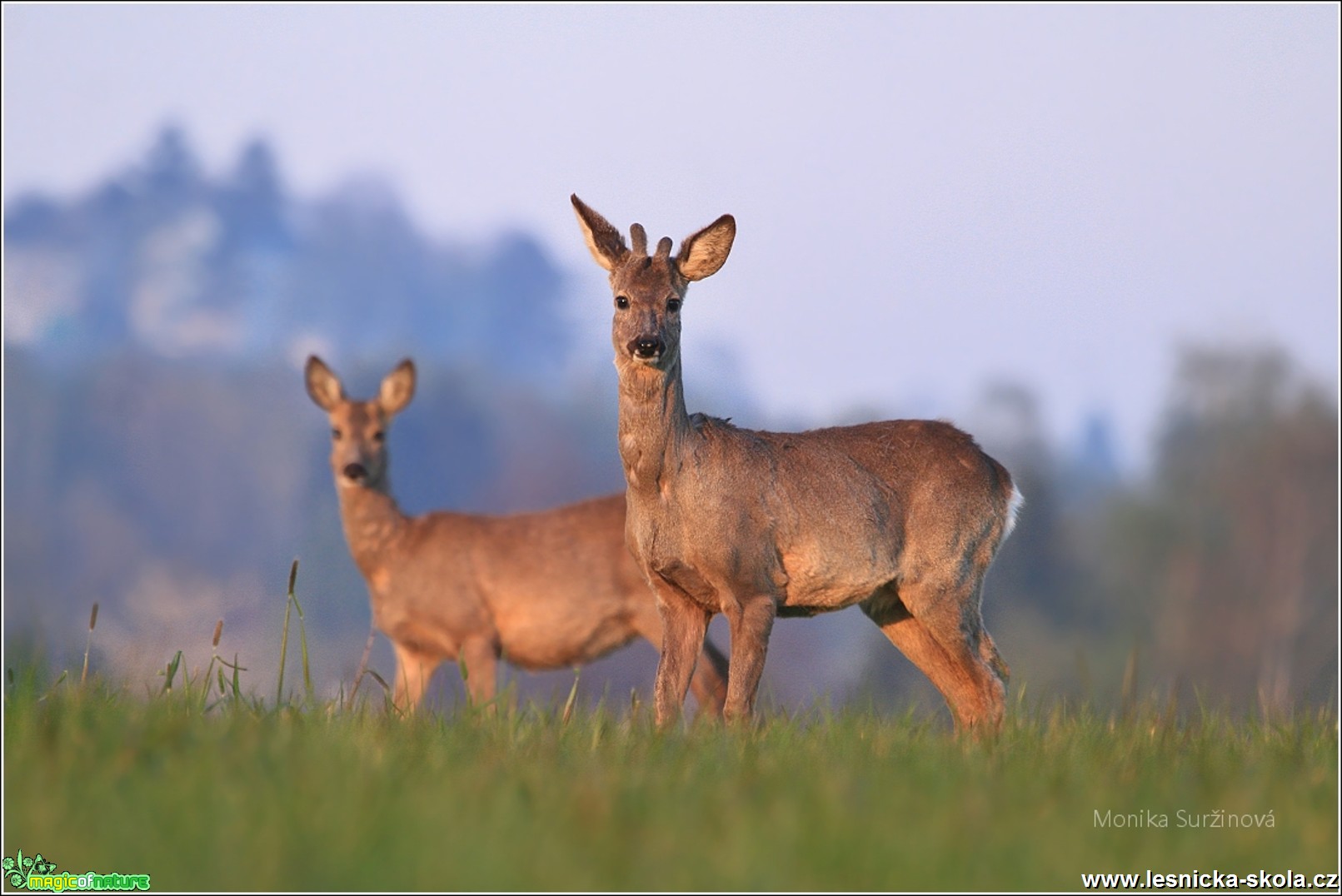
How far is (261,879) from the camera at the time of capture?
3.75 metres

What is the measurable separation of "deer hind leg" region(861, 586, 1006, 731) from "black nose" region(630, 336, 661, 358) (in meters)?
1.90

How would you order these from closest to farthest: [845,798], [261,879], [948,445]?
[261,879], [845,798], [948,445]

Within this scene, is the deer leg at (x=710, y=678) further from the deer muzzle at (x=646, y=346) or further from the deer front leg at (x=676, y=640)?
the deer muzzle at (x=646, y=346)

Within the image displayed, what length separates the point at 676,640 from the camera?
7789 mm

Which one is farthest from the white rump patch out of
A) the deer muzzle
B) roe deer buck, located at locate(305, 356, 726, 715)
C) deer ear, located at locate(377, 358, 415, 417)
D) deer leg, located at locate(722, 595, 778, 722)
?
deer ear, located at locate(377, 358, 415, 417)

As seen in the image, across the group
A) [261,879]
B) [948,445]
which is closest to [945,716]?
[948,445]

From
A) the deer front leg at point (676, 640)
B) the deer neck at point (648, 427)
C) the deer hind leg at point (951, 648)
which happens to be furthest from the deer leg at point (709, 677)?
the deer neck at point (648, 427)

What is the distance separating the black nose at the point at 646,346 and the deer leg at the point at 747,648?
116cm

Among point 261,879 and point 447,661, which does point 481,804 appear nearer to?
point 261,879

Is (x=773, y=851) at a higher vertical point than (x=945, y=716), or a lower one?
higher

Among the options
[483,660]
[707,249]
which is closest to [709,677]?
[483,660]

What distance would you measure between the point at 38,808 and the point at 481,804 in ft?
3.42

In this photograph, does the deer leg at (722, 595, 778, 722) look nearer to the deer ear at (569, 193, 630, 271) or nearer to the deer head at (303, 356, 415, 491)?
the deer ear at (569, 193, 630, 271)

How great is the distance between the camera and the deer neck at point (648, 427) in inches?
301
